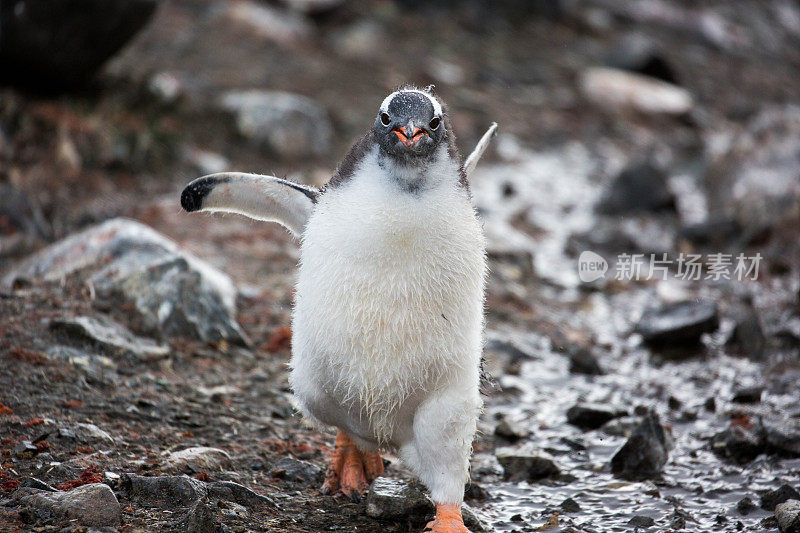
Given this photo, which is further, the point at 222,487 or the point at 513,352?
the point at 513,352

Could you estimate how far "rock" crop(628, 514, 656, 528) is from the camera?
3.54 m

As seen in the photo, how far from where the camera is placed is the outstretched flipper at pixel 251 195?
3.66 m

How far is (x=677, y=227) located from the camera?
781 cm

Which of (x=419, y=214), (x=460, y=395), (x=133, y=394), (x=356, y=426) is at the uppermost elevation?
(x=419, y=214)

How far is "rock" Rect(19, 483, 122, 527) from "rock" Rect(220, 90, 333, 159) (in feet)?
17.5

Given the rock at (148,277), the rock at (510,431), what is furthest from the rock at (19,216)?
the rock at (510,431)

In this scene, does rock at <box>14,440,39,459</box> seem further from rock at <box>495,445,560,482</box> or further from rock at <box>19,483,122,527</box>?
rock at <box>495,445,560,482</box>

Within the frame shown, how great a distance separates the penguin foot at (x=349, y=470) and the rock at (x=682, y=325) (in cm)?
243

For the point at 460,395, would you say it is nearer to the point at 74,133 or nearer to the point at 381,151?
the point at 381,151

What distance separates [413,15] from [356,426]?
402 inches

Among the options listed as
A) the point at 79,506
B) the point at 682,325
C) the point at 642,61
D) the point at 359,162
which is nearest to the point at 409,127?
the point at 359,162

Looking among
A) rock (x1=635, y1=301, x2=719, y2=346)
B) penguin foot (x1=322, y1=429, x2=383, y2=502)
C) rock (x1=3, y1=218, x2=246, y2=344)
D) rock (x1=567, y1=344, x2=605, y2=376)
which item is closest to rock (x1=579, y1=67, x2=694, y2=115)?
rock (x1=635, y1=301, x2=719, y2=346)

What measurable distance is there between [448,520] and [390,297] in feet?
2.65

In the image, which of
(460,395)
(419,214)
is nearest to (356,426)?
(460,395)
